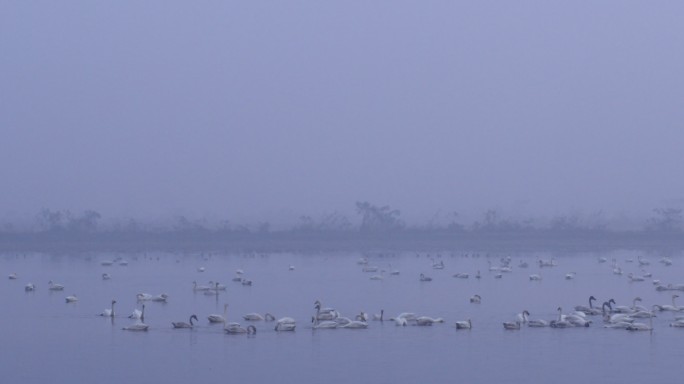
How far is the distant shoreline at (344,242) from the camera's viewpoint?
6275 centimetres

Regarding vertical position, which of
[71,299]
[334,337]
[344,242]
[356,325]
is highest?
[344,242]

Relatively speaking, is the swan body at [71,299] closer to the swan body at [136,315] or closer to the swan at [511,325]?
the swan body at [136,315]

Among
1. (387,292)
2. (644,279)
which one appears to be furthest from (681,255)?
(387,292)

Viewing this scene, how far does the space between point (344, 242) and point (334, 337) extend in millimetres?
53130

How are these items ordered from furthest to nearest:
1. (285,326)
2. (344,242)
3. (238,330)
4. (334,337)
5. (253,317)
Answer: (344,242)
(253,317)
(285,326)
(238,330)
(334,337)

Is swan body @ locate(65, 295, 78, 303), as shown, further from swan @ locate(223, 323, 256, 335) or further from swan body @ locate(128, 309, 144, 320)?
swan @ locate(223, 323, 256, 335)

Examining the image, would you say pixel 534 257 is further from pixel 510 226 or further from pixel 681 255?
pixel 510 226

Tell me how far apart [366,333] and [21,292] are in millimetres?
13618

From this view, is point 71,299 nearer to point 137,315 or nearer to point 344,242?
point 137,315

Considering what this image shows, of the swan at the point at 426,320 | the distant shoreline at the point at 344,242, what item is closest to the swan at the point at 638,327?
the swan at the point at 426,320

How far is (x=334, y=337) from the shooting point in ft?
63.4

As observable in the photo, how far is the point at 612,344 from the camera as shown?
18.2 m

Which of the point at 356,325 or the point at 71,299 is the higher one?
the point at 71,299

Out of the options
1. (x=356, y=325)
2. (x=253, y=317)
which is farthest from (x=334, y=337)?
(x=253, y=317)
